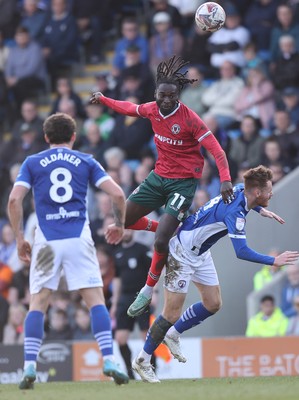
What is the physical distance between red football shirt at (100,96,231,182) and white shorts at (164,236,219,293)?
30.0 inches

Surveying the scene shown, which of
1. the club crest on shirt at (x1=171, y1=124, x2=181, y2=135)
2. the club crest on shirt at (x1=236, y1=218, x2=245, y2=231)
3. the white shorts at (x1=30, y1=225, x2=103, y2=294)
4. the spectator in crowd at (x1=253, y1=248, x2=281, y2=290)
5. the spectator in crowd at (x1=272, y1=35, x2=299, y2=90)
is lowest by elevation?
the white shorts at (x1=30, y1=225, x2=103, y2=294)

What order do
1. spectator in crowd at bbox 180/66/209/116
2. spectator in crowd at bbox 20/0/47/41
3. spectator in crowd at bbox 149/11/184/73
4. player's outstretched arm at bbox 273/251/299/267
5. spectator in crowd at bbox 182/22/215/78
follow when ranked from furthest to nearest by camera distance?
spectator in crowd at bbox 20/0/47/41, spectator in crowd at bbox 149/11/184/73, spectator in crowd at bbox 182/22/215/78, spectator in crowd at bbox 180/66/209/116, player's outstretched arm at bbox 273/251/299/267

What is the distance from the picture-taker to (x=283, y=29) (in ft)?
60.4

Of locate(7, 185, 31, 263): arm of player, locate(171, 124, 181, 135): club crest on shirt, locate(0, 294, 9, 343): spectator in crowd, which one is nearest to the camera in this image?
locate(7, 185, 31, 263): arm of player

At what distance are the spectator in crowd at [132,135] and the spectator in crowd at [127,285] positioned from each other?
3419 millimetres

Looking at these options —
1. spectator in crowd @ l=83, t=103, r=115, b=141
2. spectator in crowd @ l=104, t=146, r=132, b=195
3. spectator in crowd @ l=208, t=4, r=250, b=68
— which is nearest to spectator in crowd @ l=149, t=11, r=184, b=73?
spectator in crowd @ l=208, t=4, r=250, b=68

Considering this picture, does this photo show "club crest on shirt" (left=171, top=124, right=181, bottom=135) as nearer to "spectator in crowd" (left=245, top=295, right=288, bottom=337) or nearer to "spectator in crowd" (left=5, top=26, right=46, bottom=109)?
"spectator in crowd" (left=245, top=295, right=288, bottom=337)

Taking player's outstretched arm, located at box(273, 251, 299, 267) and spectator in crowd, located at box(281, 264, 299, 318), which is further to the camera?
spectator in crowd, located at box(281, 264, 299, 318)

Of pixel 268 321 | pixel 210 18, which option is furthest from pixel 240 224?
pixel 268 321

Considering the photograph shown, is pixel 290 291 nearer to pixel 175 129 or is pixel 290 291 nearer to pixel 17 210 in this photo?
pixel 175 129

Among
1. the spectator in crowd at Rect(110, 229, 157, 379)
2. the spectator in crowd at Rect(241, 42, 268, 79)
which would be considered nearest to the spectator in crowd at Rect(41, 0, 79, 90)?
the spectator in crowd at Rect(241, 42, 268, 79)

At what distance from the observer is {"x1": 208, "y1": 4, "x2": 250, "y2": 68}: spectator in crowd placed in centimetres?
Result: 1866

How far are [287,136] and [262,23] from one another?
9.30ft

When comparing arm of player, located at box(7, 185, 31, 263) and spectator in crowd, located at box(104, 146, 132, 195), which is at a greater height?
spectator in crowd, located at box(104, 146, 132, 195)
